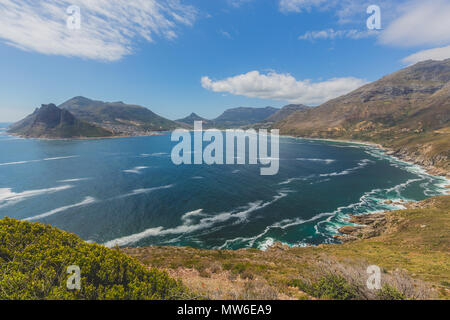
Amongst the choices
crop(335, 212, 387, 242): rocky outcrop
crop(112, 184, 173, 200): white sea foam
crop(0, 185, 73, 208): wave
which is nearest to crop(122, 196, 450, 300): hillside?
crop(335, 212, 387, 242): rocky outcrop

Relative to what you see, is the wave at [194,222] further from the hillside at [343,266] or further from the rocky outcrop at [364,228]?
the rocky outcrop at [364,228]

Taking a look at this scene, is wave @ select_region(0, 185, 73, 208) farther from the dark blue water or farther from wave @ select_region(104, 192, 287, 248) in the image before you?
wave @ select_region(104, 192, 287, 248)

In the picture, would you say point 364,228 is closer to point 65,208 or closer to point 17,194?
point 65,208

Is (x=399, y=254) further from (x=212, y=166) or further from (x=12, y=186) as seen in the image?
(x=12, y=186)

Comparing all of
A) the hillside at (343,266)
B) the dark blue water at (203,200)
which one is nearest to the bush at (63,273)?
the hillside at (343,266)

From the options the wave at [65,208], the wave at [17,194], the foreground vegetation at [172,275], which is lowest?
the wave at [65,208]

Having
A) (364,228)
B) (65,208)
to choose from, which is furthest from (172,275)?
(65,208)
